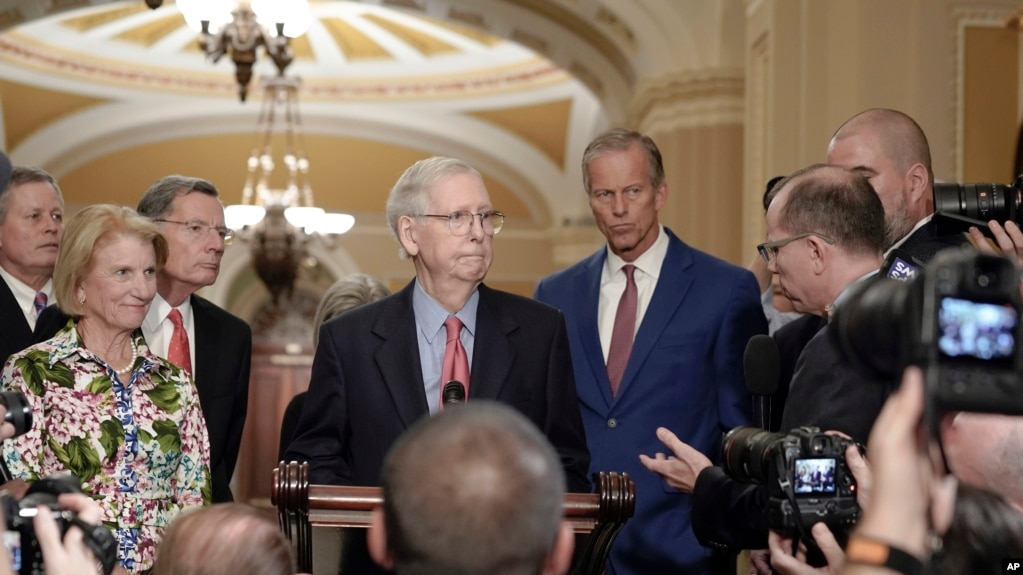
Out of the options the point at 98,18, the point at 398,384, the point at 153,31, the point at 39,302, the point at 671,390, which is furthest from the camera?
the point at 153,31

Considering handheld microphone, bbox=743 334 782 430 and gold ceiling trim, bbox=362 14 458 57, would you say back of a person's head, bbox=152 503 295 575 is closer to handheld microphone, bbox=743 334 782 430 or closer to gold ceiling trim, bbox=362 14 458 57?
handheld microphone, bbox=743 334 782 430

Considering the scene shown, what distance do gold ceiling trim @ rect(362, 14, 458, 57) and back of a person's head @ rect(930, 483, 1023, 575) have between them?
13920 mm

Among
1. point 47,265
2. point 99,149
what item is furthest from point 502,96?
point 47,265

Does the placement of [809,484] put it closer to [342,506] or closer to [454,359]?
[342,506]

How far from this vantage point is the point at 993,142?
6.60 meters

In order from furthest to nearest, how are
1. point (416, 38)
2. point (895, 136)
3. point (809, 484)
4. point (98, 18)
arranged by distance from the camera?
point (416, 38), point (98, 18), point (895, 136), point (809, 484)

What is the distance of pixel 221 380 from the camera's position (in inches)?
159

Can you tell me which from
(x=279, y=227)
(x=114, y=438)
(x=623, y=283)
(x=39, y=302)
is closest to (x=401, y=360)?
(x=114, y=438)

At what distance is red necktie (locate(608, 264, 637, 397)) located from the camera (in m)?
3.95

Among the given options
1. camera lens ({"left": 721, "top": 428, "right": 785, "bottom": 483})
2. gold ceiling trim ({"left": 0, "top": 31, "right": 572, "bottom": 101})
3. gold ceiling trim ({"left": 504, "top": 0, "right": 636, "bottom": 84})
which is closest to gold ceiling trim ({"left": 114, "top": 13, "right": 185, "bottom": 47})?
gold ceiling trim ({"left": 0, "top": 31, "right": 572, "bottom": 101})

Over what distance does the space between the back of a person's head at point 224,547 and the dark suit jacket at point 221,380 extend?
1.87m

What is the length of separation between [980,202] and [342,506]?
5.81 feet

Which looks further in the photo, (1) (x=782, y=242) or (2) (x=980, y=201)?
(2) (x=980, y=201)

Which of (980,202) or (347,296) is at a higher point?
(980,202)
